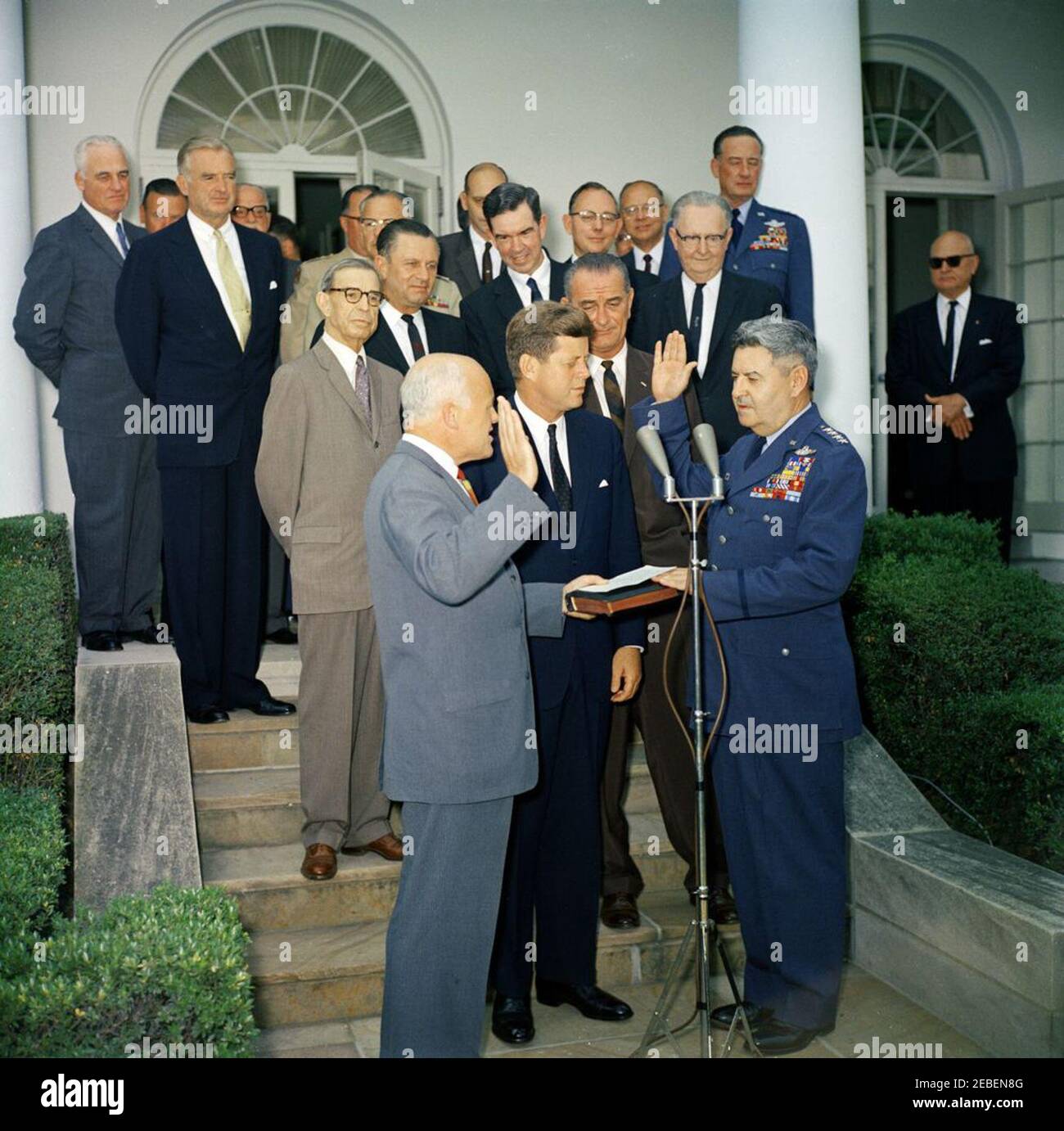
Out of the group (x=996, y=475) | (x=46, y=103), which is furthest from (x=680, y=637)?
(x=46, y=103)

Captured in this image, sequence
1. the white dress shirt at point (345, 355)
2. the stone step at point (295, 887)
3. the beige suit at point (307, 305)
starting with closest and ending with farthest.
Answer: the stone step at point (295, 887) < the white dress shirt at point (345, 355) < the beige suit at point (307, 305)

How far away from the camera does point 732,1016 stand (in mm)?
4449

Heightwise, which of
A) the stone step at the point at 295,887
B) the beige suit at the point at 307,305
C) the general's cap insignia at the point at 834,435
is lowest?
the stone step at the point at 295,887

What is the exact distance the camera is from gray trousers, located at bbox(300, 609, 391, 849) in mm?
4953

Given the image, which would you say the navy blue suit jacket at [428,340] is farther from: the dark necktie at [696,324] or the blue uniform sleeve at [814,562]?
the blue uniform sleeve at [814,562]

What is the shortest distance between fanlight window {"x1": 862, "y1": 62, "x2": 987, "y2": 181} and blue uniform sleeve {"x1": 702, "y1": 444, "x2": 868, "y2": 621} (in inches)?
303

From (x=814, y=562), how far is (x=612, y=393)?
137 centimetres

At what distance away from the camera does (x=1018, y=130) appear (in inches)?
440

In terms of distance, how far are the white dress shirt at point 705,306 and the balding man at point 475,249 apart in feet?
5.05

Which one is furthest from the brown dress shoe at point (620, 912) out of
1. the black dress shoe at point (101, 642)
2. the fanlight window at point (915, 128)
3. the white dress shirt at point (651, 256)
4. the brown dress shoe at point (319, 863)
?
the fanlight window at point (915, 128)

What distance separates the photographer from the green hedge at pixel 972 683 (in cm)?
506

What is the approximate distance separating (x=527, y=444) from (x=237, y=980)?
59.7 inches

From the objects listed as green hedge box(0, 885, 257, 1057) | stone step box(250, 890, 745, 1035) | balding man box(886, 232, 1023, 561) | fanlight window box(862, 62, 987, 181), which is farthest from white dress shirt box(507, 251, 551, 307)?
fanlight window box(862, 62, 987, 181)

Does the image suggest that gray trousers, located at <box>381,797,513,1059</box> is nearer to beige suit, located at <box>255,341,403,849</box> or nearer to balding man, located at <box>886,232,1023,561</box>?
beige suit, located at <box>255,341,403,849</box>
